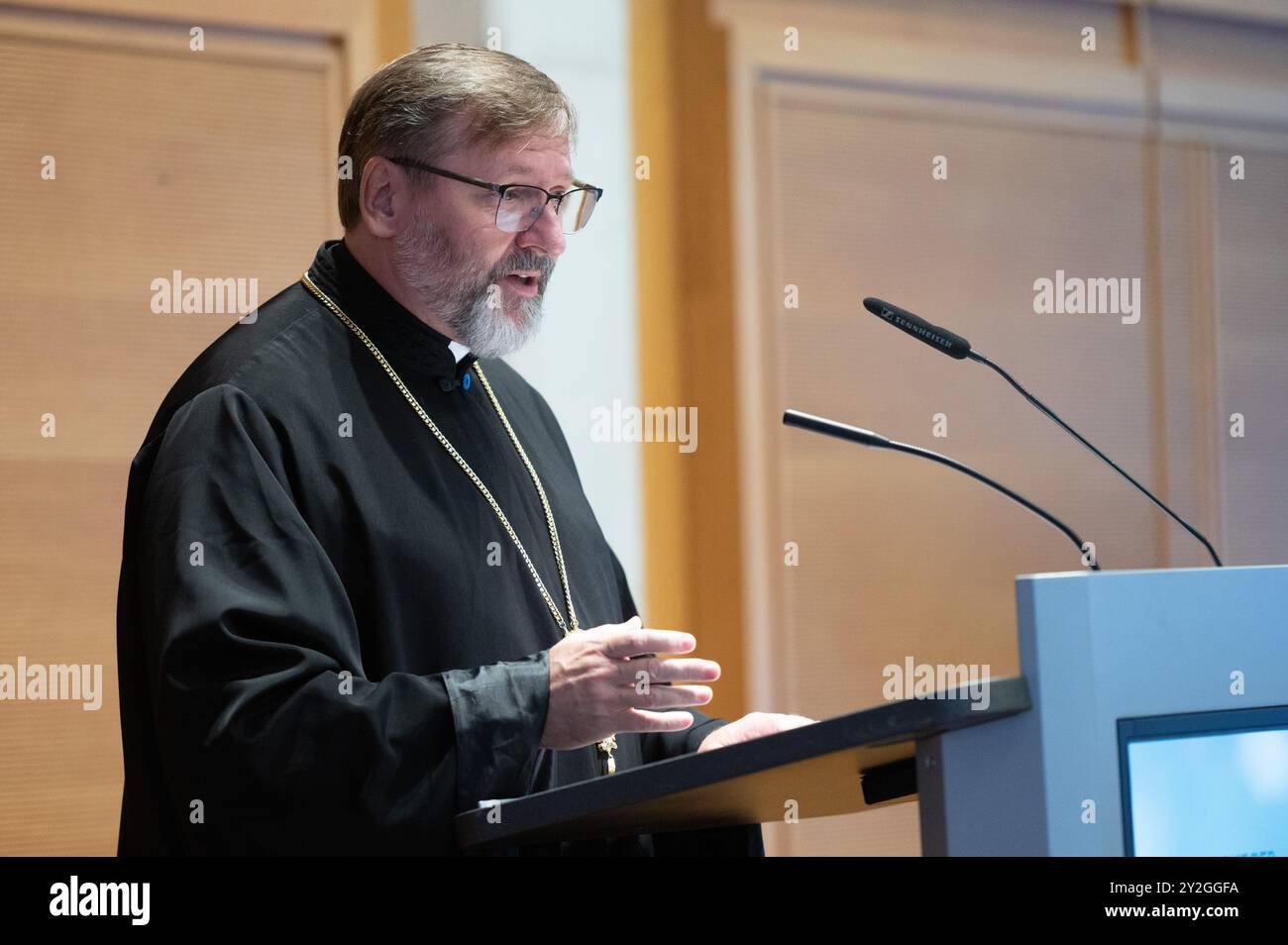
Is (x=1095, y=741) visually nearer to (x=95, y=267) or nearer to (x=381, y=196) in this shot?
(x=381, y=196)

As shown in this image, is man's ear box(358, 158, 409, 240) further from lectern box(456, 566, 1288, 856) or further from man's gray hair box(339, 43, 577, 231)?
lectern box(456, 566, 1288, 856)

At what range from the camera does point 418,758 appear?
168 cm

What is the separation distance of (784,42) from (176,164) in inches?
68.8

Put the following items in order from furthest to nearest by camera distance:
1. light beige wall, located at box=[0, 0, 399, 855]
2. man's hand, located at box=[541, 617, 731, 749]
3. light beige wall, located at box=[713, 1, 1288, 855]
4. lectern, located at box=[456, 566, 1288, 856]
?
1. light beige wall, located at box=[713, 1, 1288, 855]
2. light beige wall, located at box=[0, 0, 399, 855]
3. man's hand, located at box=[541, 617, 731, 749]
4. lectern, located at box=[456, 566, 1288, 856]

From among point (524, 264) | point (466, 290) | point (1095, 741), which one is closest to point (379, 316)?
point (466, 290)

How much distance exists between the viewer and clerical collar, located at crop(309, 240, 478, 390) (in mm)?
2258

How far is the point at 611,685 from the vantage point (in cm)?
163

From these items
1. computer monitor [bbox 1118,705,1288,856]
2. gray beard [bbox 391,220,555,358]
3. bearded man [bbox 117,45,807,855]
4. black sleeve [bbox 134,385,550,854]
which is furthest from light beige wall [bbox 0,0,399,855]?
computer monitor [bbox 1118,705,1288,856]

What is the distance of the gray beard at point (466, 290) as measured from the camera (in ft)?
7.38

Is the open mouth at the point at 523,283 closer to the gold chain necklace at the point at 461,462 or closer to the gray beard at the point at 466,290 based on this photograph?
the gray beard at the point at 466,290

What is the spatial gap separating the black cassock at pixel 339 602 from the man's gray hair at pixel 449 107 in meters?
0.19

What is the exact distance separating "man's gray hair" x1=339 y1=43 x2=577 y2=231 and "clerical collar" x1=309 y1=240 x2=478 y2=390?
93 mm

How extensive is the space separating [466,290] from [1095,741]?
4.40 feet
